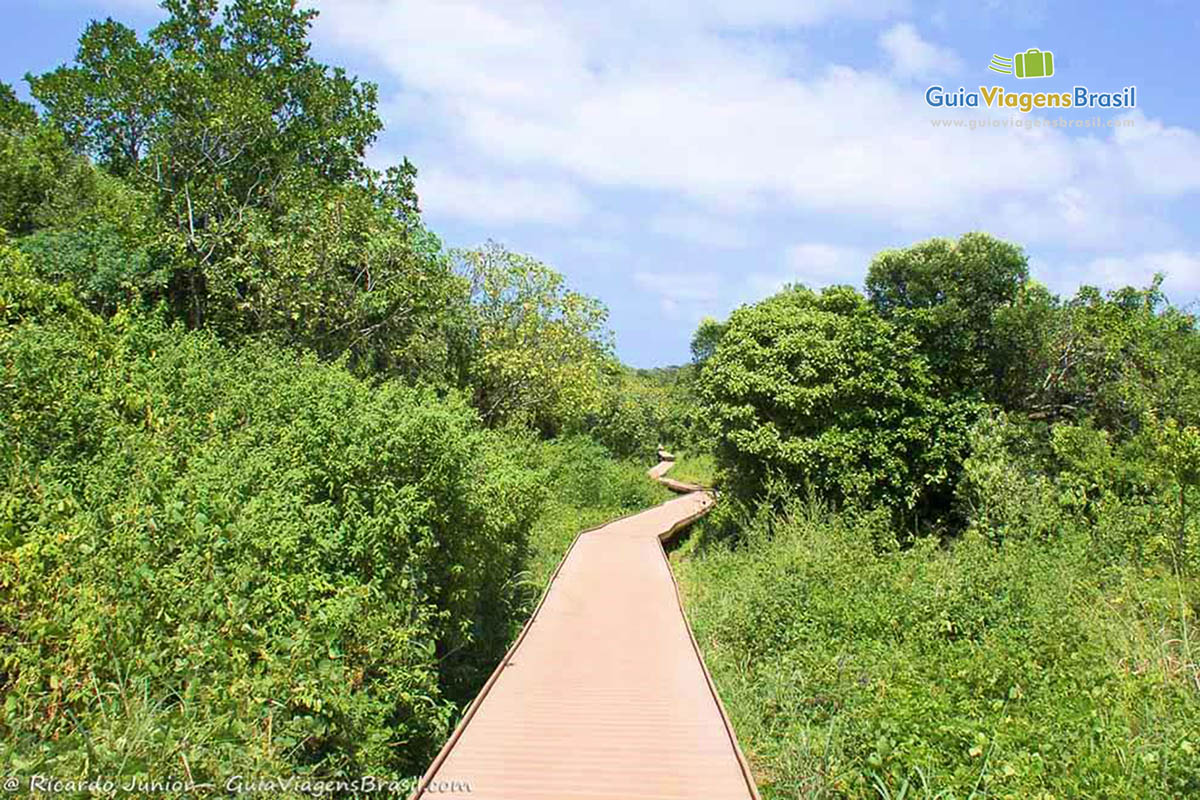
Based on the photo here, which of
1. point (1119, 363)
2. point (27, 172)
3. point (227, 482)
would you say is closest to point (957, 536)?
point (1119, 363)

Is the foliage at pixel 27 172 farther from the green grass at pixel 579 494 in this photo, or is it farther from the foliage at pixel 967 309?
the foliage at pixel 967 309

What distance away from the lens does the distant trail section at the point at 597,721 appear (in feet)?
16.0

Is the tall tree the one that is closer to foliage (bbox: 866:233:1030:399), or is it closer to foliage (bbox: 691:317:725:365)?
foliage (bbox: 866:233:1030:399)

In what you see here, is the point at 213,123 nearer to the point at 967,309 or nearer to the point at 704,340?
the point at 967,309

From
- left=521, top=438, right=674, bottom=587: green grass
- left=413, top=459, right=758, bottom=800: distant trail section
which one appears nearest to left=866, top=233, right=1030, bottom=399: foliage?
left=521, top=438, right=674, bottom=587: green grass

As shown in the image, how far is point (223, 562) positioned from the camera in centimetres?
525

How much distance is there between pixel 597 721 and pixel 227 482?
3062 millimetres

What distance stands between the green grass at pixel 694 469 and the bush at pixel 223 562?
26.4 metres

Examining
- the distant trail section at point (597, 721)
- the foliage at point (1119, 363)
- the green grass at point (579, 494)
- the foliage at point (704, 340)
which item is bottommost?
the distant trail section at point (597, 721)

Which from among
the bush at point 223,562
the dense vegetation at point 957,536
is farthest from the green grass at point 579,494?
the bush at point 223,562

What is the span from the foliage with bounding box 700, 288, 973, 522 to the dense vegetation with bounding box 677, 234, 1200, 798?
48 millimetres

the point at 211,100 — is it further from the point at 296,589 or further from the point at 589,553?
the point at 296,589

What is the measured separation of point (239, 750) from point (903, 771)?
4.09 metres

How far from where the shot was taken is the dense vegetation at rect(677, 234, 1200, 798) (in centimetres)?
562
